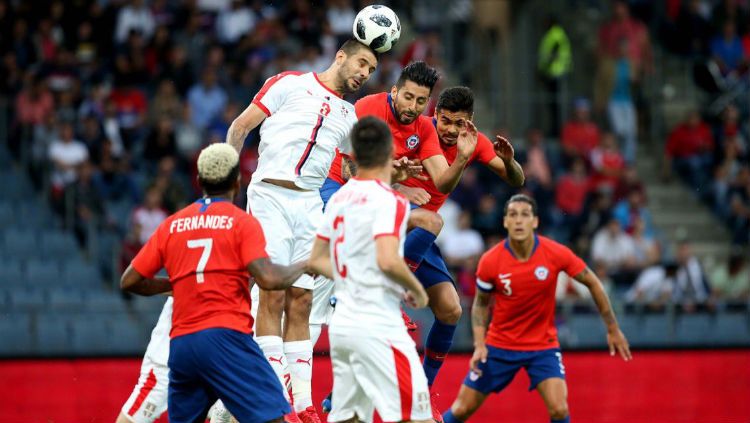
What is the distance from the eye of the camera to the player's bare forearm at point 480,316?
11.2m

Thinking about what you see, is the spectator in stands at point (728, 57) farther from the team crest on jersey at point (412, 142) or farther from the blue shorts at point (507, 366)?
the team crest on jersey at point (412, 142)

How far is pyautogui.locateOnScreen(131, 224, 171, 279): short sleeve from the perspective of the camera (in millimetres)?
7992

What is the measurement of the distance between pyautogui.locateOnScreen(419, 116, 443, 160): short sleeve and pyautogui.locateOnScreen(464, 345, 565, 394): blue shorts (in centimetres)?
246

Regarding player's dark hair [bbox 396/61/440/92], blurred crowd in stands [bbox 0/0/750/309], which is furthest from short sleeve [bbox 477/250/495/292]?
blurred crowd in stands [bbox 0/0/750/309]

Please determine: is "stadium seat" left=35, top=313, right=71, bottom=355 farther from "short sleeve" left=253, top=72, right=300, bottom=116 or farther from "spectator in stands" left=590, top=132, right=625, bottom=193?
"spectator in stands" left=590, top=132, right=625, bottom=193

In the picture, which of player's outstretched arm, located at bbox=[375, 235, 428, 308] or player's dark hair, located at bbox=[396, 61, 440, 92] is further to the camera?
player's dark hair, located at bbox=[396, 61, 440, 92]

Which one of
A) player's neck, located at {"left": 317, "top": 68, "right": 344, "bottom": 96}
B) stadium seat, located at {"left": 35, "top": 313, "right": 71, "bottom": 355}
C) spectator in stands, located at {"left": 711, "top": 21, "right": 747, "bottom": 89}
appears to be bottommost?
stadium seat, located at {"left": 35, "top": 313, "right": 71, "bottom": 355}

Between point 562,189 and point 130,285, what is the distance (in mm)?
12678

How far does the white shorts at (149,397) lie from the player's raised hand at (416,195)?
2123mm

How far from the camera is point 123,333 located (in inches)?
628

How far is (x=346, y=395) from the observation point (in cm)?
786

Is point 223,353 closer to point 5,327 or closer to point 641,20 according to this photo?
point 5,327

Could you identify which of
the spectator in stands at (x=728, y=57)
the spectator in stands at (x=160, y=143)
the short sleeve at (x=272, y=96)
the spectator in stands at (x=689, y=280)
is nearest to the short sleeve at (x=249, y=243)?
the short sleeve at (x=272, y=96)

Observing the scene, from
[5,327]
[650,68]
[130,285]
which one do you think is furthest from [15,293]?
[650,68]
